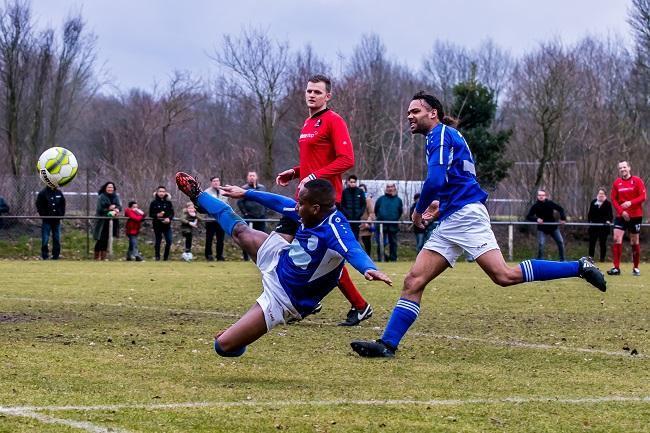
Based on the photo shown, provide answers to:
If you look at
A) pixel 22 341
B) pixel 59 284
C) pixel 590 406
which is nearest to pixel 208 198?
pixel 22 341

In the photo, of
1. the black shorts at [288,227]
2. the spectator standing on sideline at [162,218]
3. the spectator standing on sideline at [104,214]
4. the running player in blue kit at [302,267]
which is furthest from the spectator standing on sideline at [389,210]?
the running player in blue kit at [302,267]

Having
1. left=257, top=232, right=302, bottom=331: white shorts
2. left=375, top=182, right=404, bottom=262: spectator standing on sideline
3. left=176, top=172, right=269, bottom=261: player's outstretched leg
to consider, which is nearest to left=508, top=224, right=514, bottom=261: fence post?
left=375, top=182, right=404, bottom=262: spectator standing on sideline

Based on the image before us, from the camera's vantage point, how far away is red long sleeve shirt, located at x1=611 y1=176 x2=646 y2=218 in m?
19.3

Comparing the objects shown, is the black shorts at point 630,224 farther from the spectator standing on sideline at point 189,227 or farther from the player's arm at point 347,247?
the player's arm at point 347,247

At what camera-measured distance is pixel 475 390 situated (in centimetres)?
644

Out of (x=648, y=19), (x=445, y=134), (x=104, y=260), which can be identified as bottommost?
(x=104, y=260)

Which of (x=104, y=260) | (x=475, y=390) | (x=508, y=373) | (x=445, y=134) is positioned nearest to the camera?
(x=475, y=390)

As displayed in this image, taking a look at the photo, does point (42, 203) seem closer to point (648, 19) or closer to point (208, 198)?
point (208, 198)

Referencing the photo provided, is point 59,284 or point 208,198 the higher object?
point 208,198

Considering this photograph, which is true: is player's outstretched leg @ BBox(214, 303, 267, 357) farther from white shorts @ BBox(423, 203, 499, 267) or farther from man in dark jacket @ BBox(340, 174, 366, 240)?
man in dark jacket @ BBox(340, 174, 366, 240)

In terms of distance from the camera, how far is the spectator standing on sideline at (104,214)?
83.9 ft

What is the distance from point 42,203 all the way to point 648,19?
28.4 m

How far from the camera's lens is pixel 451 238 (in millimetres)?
8242

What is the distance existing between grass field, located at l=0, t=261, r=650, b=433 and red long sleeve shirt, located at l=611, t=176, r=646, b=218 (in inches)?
264
